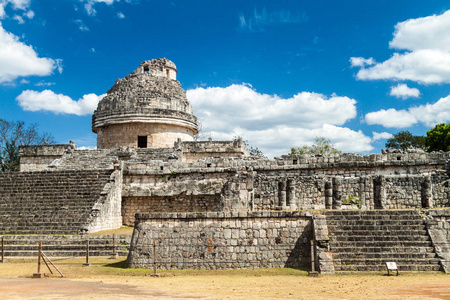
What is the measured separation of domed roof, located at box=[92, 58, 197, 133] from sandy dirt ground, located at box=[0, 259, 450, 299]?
13.1 meters

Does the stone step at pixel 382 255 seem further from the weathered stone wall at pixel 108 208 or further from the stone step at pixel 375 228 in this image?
the weathered stone wall at pixel 108 208

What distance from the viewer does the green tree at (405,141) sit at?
38.8m

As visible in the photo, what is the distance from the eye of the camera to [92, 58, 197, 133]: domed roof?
77.4 feet

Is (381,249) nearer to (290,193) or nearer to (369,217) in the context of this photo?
(369,217)

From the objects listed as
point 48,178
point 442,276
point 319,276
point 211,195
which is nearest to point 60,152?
point 48,178

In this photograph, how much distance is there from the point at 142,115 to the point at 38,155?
20.6 feet

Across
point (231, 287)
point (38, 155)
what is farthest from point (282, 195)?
point (38, 155)

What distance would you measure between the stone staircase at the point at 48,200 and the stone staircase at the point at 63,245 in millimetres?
921

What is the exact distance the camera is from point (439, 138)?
31250mm

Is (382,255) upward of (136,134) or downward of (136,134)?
downward

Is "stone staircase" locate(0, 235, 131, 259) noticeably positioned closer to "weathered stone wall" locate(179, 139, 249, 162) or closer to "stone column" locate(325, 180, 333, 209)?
"stone column" locate(325, 180, 333, 209)

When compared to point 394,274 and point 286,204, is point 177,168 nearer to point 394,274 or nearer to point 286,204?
point 286,204

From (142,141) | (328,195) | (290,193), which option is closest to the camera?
(328,195)

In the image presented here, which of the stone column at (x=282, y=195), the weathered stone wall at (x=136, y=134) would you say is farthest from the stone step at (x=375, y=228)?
the weathered stone wall at (x=136, y=134)
